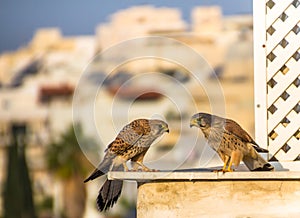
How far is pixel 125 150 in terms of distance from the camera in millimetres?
4680

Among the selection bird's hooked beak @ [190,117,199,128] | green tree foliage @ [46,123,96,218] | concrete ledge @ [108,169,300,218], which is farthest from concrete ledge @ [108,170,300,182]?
green tree foliage @ [46,123,96,218]

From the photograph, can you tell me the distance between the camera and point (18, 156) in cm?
4253

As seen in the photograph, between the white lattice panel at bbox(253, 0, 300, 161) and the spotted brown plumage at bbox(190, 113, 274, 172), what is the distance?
0.07m

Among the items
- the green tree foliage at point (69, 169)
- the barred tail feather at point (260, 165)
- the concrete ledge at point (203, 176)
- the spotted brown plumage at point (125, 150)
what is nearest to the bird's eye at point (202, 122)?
the spotted brown plumage at point (125, 150)

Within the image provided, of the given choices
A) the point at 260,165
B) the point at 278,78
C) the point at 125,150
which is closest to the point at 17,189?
the point at 125,150

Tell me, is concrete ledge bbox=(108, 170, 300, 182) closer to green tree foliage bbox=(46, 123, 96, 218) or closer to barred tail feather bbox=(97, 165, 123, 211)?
barred tail feather bbox=(97, 165, 123, 211)

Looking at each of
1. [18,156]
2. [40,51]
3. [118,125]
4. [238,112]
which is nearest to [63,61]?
[40,51]

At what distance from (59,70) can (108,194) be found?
5153 cm

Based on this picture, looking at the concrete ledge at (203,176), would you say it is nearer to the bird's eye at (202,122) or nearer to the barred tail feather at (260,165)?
the barred tail feather at (260,165)

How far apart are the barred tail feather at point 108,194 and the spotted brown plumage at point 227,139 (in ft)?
1.27

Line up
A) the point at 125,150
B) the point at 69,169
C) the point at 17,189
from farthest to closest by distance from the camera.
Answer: the point at 69,169
the point at 17,189
the point at 125,150

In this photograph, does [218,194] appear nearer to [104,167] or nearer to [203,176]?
[203,176]

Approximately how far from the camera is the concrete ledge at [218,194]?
406 cm

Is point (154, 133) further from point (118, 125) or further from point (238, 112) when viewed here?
point (238, 112)
